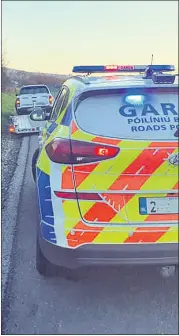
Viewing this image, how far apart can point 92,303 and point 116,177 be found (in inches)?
43.9

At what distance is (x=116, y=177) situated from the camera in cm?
239

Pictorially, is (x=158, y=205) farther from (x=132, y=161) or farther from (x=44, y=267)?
(x=44, y=267)

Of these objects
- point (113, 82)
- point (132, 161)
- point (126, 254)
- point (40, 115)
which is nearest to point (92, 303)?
point (126, 254)

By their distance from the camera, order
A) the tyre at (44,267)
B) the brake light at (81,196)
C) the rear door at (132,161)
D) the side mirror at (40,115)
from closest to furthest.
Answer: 1. the rear door at (132,161)
2. the brake light at (81,196)
3. the tyre at (44,267)
4. the side mirror at (40,115)

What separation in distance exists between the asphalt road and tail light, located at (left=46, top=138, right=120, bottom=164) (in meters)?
0.84

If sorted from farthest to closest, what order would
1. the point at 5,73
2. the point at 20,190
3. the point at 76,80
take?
1. the point at 20,190
2. the point at 5,73
3. the point at 76,80

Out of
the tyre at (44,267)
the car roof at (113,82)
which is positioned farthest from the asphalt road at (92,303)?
the car roof at (113,82)

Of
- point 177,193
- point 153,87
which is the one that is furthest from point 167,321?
point 153,87

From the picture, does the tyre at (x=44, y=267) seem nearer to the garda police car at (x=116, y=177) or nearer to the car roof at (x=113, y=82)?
the garda police car at (x=116, y=177)

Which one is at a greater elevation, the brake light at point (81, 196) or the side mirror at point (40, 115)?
the side mirror at point (40, 115)

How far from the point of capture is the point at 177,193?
2352 millimetres

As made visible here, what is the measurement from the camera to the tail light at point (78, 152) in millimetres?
2408

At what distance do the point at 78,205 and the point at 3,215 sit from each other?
2.37 m

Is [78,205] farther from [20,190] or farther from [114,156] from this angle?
[20,190]
